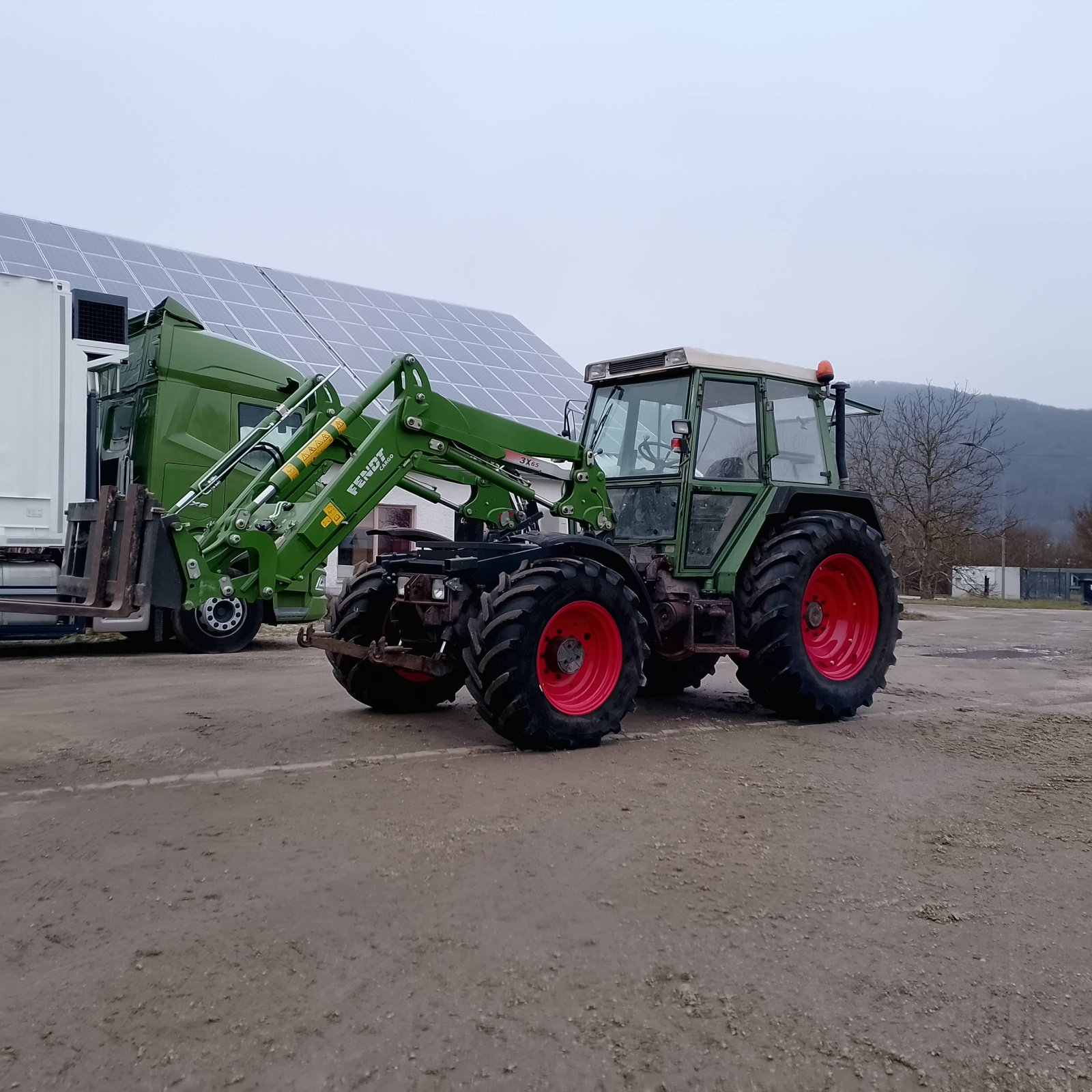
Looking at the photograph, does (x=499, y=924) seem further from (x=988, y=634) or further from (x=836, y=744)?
(x=988, y=634)

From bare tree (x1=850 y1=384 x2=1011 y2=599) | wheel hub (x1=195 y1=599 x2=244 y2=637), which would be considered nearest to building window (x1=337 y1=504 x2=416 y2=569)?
wheel hub (x1=195 y1=599 x2=244 y2=637)

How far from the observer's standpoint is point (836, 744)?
22.7 feet

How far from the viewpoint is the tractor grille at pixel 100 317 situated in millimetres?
12172

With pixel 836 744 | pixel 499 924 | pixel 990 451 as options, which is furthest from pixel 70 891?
pixel 990 451

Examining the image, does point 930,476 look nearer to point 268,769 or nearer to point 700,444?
point 700,444

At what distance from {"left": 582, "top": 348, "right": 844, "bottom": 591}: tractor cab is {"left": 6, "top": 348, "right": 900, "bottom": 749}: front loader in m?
0.02

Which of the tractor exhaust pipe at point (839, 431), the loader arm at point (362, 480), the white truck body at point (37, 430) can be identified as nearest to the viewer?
the loader arm at point (362, 480)

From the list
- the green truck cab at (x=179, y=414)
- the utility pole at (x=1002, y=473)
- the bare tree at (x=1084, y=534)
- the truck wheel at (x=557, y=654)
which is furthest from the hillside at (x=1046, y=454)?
the truck wheel at (x=557, y=654)

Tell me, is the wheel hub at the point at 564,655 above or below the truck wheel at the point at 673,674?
above

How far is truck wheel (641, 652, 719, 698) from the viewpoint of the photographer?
28.2 feet

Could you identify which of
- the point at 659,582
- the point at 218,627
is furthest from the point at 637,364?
the point at 218,627

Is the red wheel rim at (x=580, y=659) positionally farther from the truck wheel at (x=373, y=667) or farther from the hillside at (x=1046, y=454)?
the hillside at (x=1046, y=454)

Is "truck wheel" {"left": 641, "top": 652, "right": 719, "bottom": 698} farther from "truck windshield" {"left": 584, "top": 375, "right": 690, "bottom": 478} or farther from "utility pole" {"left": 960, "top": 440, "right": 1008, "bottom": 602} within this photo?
"utility pole" {"left": 960, "top": 440, "right": 1008, "bottom": 602}

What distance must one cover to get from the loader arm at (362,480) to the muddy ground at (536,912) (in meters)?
1.10
